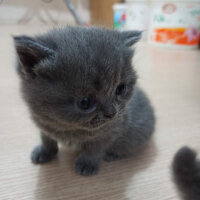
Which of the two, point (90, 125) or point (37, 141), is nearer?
point (90, 125)

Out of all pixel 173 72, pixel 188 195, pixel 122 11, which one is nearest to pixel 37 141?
pixel 188 195

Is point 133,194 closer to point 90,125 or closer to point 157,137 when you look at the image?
point 90,125

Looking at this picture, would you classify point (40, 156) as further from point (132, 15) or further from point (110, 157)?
point (132, 15)

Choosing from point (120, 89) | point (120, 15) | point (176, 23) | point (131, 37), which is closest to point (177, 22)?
point (176, 23)

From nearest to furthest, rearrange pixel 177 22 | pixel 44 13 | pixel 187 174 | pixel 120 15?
pixel 187 174
pixel 177 22
pixel 120 15
pixel 44 13

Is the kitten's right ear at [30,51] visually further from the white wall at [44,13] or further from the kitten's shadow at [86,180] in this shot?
the white wall at [44,13]

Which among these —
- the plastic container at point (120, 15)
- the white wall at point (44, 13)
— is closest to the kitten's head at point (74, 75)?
the plastic container at point (120, 15)

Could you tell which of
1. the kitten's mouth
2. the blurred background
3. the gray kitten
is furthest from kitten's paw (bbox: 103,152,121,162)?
the blurred background
